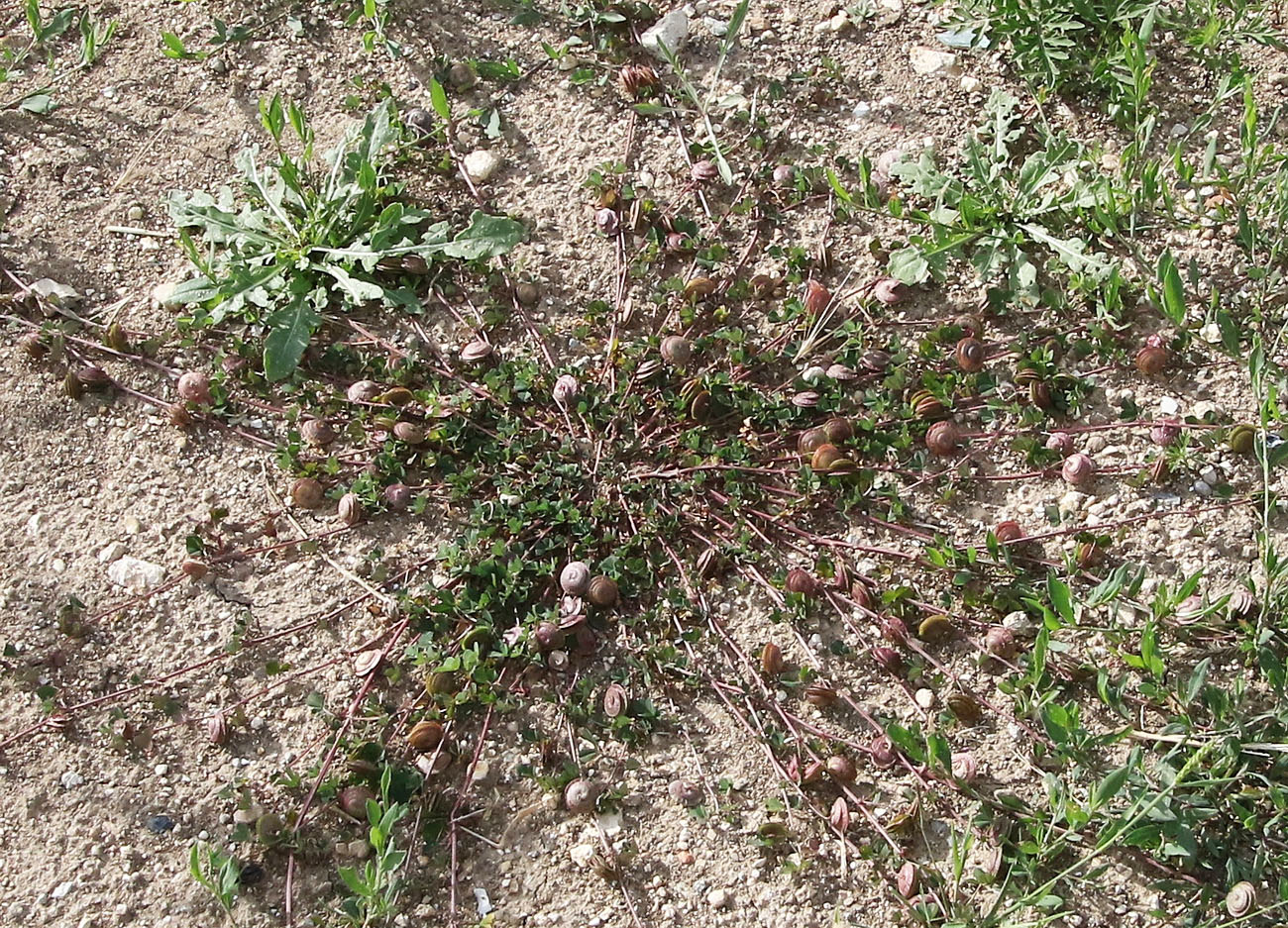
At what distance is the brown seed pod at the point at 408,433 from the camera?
3334 millimetres

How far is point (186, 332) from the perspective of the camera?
359cm

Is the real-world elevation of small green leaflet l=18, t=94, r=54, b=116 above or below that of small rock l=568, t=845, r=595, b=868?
above

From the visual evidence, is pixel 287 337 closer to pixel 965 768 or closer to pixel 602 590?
pixel 602 590

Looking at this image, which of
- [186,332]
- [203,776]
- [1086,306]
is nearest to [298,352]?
[186,332]

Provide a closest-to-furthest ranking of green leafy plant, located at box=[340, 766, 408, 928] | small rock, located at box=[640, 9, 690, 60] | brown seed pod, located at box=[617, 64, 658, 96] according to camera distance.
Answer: green leafy plant, located at box=[340, 766, 408, 928] < brown seed pod, located at box=[617, 64, 658, 96] < small rock, located at box=[640, 9, 690, 60]

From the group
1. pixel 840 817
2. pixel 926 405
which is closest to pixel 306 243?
pixel 926 405

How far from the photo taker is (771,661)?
→ 122 inches

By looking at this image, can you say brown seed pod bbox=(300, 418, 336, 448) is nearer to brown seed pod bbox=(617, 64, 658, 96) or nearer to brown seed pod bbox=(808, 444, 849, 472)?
brown seed pod bbox=(808, 444, 849, 472)

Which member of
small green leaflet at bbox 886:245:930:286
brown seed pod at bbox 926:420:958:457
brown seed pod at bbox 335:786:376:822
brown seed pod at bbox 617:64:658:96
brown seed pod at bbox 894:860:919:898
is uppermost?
brown seed pod at bbox 617:64:658:96

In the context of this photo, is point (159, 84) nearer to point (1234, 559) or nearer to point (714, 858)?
point (714, 858)

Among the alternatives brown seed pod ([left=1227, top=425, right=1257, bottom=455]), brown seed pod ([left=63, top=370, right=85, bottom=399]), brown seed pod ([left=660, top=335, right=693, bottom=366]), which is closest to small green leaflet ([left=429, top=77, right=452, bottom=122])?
brown seed pod ([left=660, top=335, right=693, bottom=366])

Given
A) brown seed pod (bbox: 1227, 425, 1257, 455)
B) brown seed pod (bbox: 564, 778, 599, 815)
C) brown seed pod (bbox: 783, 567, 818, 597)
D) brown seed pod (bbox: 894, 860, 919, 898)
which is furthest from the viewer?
brown seed pod (bbox: 1227, 425, 1257, 455)

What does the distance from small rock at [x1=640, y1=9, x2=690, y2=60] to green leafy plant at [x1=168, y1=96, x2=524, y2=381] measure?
3.07 feet

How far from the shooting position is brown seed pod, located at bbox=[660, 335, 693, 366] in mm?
3436
